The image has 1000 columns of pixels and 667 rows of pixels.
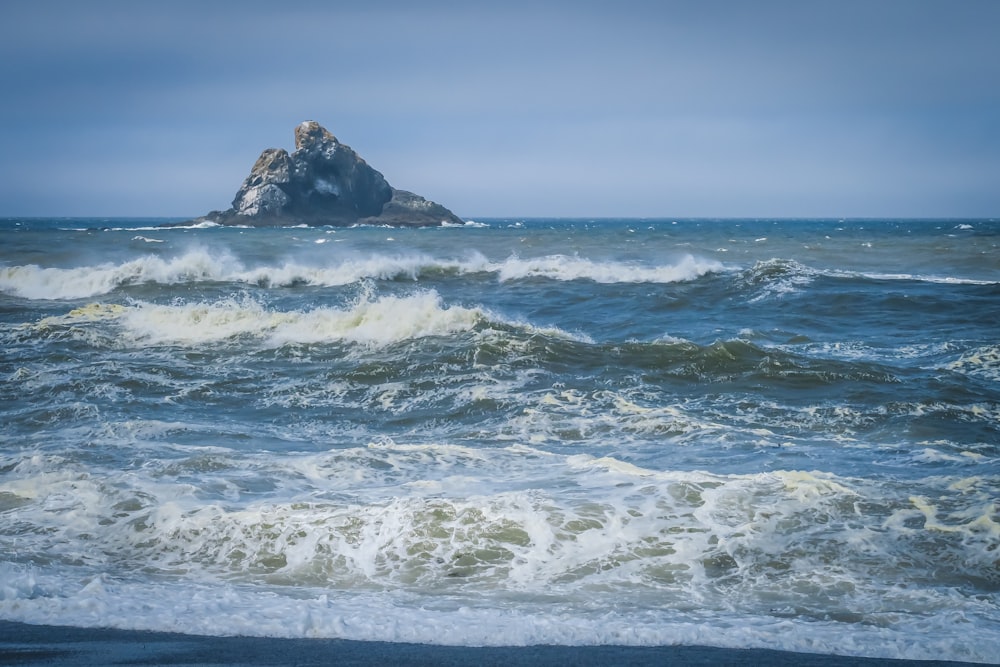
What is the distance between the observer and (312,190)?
95.1 metres

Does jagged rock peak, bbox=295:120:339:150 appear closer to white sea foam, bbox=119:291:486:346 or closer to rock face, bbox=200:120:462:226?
rock face, bbox=200:120:462:226

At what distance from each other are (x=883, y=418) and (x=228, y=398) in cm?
750

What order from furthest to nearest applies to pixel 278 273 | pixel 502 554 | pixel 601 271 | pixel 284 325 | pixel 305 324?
1. pixel 278 273
2. pixel 601 271
3. pixel 284 325
4. pixel 305 324
5. pixel 502 554

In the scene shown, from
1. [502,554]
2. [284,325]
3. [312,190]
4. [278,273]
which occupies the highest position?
[312,190]

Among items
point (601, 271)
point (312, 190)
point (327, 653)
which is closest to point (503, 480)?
point (327, 653)

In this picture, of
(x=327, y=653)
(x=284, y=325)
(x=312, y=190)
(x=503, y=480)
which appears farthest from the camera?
(x=312, y=190)

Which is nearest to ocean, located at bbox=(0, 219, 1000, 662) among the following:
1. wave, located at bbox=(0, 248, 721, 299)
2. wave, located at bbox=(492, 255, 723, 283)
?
wave, located at bbox=(492, 255, 723, 283)

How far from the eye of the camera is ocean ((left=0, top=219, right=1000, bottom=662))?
4250mm

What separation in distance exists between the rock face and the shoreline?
89928 mm

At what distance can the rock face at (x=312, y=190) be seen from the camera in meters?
91.5

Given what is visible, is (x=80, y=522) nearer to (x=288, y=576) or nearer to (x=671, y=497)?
(x=288, y=576)

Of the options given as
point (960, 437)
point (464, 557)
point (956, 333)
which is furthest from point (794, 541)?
point (956, 333)

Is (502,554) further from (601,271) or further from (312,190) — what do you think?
(312,190)

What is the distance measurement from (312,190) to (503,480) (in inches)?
3661
